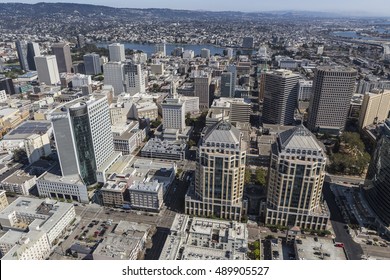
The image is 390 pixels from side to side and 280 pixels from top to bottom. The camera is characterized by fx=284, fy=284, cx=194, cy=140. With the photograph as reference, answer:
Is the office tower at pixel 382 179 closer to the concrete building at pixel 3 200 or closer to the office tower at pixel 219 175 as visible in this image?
the office tower at pixel 219 175

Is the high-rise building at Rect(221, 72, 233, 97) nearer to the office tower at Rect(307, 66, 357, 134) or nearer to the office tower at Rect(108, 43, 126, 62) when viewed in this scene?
the office tower at Rect(307, 66, 357, 134)

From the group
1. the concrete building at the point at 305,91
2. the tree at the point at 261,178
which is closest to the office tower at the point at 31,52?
the concrete building at the point at 305,91

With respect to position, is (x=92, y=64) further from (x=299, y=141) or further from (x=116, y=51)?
(x=299, y=141)

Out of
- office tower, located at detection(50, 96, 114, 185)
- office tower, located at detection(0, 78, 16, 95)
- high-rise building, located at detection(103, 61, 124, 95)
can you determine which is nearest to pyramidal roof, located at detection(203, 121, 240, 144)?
office tower, located at detection(50, 96, 114, 185)

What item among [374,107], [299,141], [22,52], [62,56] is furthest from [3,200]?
[22,52]

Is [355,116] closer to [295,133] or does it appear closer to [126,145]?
[295,133]
